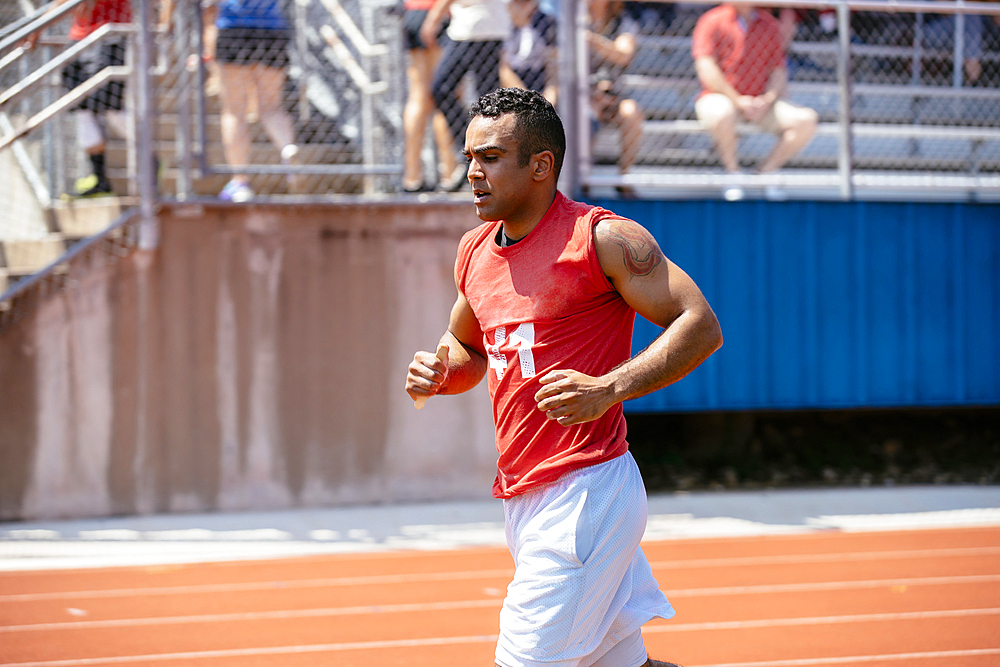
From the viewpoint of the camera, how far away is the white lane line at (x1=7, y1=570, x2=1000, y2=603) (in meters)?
5.60

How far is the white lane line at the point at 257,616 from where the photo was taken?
16.8ft

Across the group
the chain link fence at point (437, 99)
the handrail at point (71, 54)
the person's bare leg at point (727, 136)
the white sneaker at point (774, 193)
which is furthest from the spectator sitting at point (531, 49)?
the handrail at point (71, 54)

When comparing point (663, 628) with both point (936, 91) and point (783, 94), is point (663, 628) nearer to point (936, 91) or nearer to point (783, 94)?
point (783, 94)

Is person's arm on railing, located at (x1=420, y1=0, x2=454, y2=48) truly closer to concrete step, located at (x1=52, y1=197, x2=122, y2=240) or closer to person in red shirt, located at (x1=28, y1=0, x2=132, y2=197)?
person in red shirt, located at (x1=28, y1=0, x2=132, y2=197)

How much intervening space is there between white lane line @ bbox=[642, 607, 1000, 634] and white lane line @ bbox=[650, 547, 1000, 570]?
3.31 ft

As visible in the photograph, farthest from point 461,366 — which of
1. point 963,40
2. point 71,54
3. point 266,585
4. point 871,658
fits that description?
point 963,40

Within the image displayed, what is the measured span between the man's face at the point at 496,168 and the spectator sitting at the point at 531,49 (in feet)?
16.9

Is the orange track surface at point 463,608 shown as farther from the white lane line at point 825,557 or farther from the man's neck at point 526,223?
the man's neck at point 526,223

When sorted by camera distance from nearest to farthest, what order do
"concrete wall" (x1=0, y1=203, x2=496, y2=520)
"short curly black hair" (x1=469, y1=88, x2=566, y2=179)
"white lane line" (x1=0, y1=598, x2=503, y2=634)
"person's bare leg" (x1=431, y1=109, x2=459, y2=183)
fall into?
"short curly black hair" (x1=469, y1=88, x2=566, y2=179)
"white lane line" (x1=0, y1=598, x2=503, y2=634)
"concrete wall" (x1=0, y1=203, x2=496, y2=520)
"person's bare leg" (x1=431, y1=109, x2=459, y2=183)

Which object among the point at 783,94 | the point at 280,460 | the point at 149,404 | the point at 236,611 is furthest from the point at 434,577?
the point at 783,94

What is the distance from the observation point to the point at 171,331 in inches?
287

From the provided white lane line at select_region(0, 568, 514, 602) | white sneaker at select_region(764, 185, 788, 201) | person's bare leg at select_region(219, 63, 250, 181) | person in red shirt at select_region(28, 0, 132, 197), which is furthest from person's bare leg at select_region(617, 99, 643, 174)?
person in red shirt at select_region(28, 0, 132, 197)

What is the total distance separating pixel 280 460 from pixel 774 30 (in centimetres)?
526

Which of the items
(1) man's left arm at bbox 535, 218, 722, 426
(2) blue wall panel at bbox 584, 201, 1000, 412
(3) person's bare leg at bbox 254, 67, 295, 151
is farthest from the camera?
(2) blue wall panel at bbox 584, 201, 1000, 412
